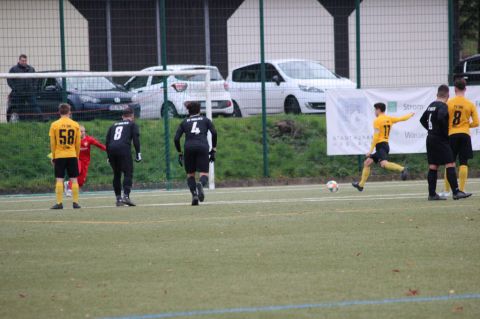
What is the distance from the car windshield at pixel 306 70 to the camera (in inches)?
900

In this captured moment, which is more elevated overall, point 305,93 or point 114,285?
point 305,93

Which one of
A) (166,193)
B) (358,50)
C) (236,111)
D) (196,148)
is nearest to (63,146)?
(196,148)

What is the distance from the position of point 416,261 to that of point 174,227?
3.89 meters

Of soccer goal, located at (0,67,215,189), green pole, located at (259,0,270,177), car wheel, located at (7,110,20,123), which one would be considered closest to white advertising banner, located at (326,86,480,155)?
green pole, located at (259,0,270,177)

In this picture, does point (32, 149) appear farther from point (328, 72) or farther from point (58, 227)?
point (58, 227)

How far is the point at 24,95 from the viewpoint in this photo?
20859 millimetres

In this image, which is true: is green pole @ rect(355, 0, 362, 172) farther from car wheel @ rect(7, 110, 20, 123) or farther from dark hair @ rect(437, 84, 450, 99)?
dark hair @ rect(437, 84, 450, 99)

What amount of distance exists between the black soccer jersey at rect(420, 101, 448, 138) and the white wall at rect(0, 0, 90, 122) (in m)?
9.97

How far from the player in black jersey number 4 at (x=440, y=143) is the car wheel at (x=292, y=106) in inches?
347

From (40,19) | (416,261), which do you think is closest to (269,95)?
(40,19)

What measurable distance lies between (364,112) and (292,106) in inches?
79.7

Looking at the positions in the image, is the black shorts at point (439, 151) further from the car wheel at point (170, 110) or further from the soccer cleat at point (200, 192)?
the car wheel at point (170, 110)

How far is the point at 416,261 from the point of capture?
358 inches

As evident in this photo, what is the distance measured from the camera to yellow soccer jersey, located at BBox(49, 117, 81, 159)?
49.5 feet
